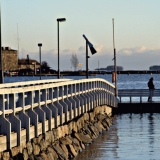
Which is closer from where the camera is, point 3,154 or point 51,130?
point 3,154

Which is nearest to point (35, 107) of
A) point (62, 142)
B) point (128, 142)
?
point (62, 142)

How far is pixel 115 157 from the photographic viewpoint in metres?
25.9

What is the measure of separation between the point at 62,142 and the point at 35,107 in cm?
226

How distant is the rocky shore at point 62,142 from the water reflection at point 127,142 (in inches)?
13.5

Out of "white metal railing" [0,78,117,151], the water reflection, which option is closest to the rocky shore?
"white metal railing" [0,78,117,151]

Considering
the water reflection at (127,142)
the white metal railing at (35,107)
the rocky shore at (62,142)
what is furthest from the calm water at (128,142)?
the white metal railing at (35,107)

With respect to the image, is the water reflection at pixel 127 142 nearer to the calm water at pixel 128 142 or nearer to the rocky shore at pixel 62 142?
the calm water at pixel 128 142

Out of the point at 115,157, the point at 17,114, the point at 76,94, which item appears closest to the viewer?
the point at 17,114

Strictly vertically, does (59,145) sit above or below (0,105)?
below

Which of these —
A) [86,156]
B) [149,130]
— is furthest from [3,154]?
[149,130]

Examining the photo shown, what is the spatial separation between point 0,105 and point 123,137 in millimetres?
14497

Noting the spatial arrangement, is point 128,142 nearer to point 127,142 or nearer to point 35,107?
point 127,142

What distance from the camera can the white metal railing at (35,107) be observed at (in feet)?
64.0

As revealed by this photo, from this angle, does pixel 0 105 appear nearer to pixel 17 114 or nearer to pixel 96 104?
pixel 17 114
